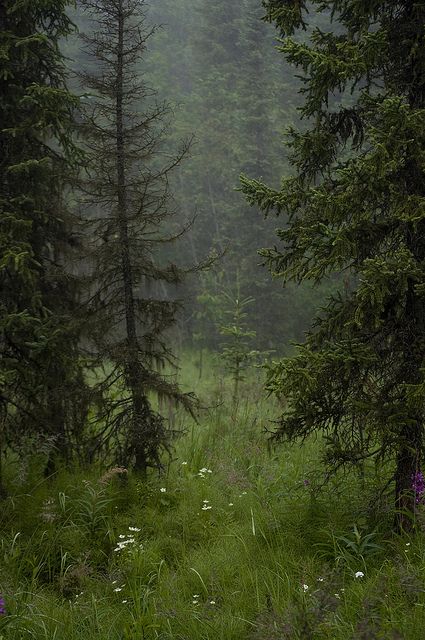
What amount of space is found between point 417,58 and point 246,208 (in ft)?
68.9

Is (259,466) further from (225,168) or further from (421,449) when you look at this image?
(225,168)

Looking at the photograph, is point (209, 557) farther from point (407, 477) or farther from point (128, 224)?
point (128, 224)

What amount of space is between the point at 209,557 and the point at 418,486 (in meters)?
2.11

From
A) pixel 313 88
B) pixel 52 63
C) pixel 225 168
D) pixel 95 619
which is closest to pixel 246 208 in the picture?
pixel 225 168

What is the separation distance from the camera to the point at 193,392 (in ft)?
23.5

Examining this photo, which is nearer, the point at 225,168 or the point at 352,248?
the point at 352,248

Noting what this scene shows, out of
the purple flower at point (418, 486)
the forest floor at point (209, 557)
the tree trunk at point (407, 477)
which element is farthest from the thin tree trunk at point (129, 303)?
the purple flower at point (418, 486)

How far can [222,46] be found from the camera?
3219cm

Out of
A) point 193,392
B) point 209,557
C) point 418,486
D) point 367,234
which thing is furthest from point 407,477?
point 193,392

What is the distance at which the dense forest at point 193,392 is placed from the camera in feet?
15.1

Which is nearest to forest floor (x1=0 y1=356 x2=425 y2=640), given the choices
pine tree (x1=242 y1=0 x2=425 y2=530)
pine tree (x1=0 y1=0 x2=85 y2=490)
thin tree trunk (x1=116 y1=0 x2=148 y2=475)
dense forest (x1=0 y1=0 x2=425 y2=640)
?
dense forest (x1=0 y1=0 x2=425 y2=640)

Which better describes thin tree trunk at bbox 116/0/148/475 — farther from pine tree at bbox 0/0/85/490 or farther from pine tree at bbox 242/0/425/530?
pine tree at bbox 242/0/425/530

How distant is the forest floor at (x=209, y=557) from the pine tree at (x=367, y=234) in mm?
769

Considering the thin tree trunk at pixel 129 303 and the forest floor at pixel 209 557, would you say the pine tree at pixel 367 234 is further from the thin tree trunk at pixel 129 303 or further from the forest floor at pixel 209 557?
the thin tree trunk at pixel 129 303
